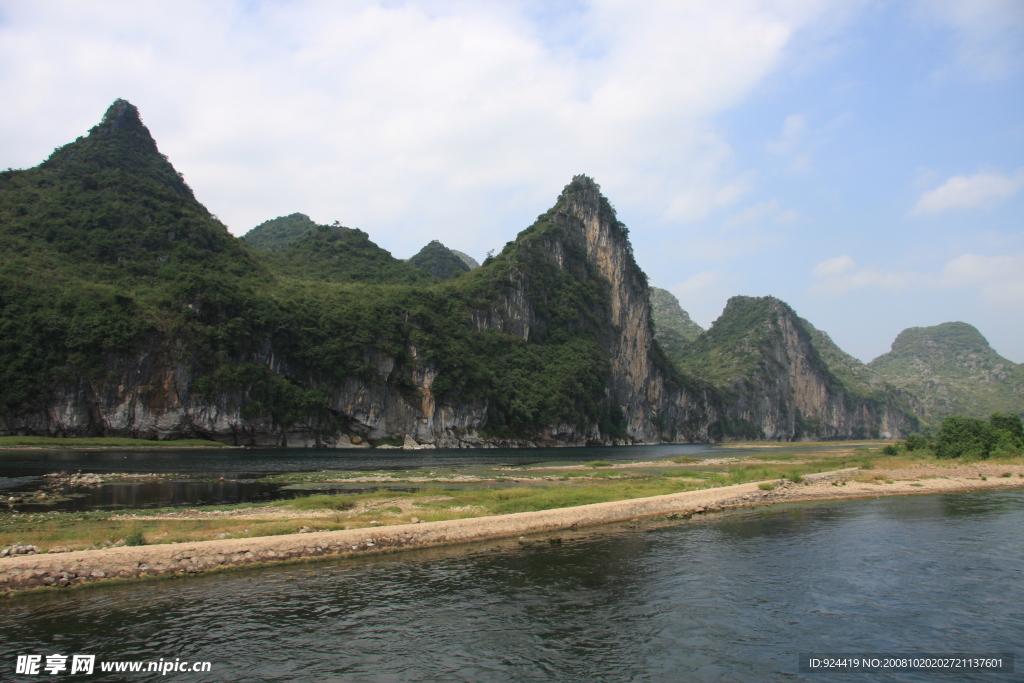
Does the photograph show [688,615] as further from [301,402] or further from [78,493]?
[301,402]

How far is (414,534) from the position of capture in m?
20.8

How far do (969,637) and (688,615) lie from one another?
5933 mm

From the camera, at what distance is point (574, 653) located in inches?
465

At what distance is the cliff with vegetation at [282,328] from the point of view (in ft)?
243

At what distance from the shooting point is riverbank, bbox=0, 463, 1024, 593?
50.2 ft

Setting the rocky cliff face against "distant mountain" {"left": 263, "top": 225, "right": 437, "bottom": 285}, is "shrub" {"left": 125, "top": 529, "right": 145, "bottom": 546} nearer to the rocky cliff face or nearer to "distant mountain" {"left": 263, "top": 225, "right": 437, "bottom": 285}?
the rocky cliff face

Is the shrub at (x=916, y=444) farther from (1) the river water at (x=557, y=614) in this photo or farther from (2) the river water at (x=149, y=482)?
(2) the river water at (x=149, y=482)

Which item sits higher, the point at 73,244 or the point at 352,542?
the point at 73,244

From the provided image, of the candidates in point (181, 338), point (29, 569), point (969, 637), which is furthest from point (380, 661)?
point (181, 338)

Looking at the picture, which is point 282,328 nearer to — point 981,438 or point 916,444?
point 916,444

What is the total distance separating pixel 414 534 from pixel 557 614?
821 cm

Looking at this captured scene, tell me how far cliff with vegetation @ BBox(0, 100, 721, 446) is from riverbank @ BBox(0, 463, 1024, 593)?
210 feet
